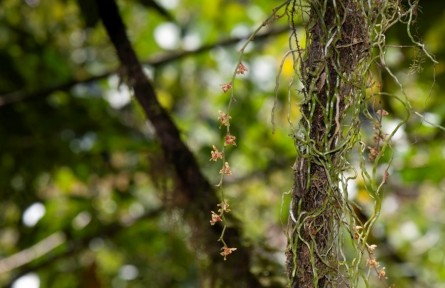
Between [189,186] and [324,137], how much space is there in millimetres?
430

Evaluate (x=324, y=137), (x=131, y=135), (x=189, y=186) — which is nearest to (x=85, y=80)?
(x=131, y=135)

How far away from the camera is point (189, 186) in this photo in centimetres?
104

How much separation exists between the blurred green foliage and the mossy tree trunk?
601mm

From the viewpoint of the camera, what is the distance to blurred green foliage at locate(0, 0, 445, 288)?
5.43 ft

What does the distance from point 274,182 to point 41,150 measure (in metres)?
0.72

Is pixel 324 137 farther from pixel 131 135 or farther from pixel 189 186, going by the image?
pixel 131 135

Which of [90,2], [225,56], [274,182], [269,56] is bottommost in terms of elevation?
[90,2]

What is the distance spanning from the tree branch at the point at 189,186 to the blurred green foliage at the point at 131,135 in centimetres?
22

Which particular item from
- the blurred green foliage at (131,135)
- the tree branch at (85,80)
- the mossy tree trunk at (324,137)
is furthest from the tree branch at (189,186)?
the tree branch at (85,80)

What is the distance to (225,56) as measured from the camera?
214 cm

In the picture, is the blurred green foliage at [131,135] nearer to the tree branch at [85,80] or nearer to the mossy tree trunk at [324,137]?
the tree branch at [85,80]

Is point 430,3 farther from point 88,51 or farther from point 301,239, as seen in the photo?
point 88,51

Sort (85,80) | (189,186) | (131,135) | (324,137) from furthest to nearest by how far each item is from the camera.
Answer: (131,135), (85,80), (189,186), (324,137)

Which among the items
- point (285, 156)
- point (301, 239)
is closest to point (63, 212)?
point (285, 156)
